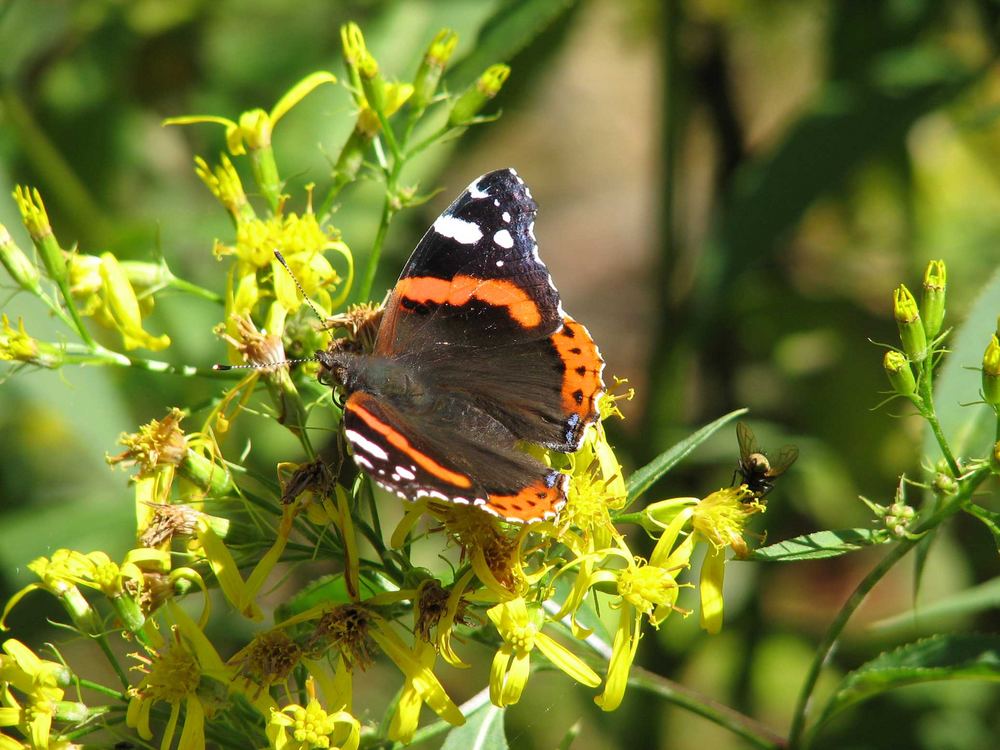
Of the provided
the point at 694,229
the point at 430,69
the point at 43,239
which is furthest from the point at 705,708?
the point at 694,229

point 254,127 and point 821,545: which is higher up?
point 254,127

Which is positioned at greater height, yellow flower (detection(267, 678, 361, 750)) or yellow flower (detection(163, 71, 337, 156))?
yellow flower (detection(163, 71, 337, 156))

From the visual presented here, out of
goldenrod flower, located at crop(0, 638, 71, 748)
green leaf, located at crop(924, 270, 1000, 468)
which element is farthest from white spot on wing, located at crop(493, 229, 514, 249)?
goldenrod flower, located at crop(0, 638, 71, 748)

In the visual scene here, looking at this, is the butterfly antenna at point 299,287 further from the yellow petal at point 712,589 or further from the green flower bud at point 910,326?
the green flower bud at point 910,326

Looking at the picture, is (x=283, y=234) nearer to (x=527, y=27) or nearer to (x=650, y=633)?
(x=527, y=27)

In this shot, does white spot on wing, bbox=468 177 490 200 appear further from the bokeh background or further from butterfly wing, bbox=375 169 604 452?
the bokeh background

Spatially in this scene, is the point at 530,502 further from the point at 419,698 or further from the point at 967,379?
the point at 967,379
